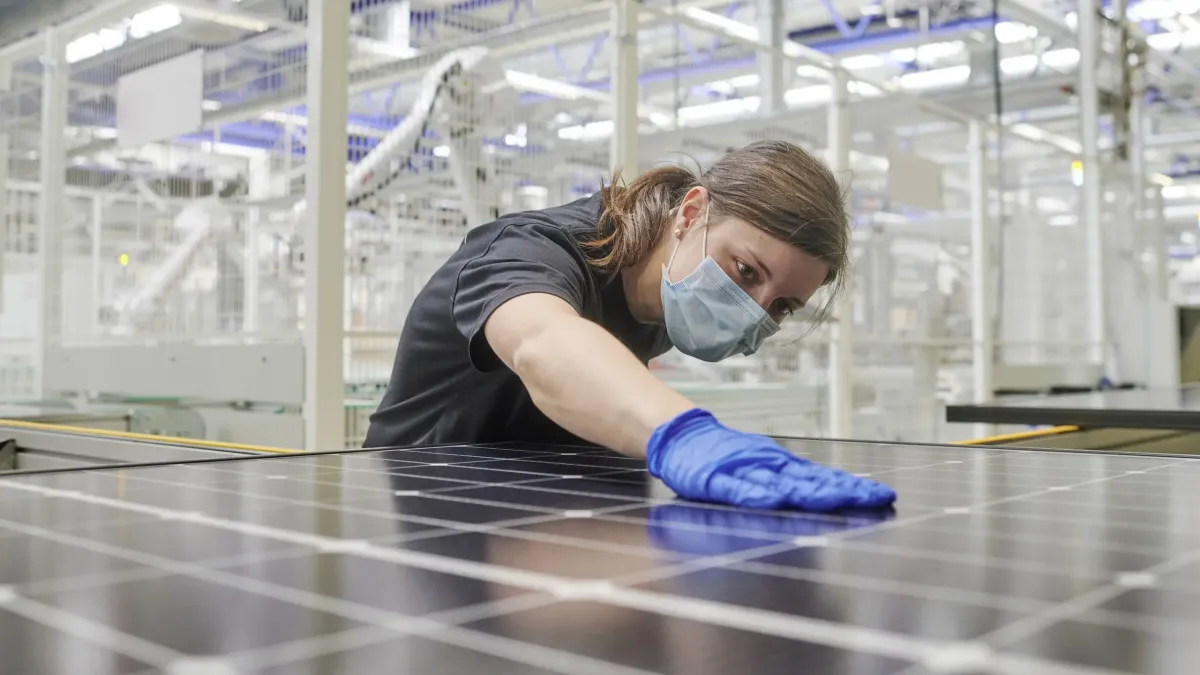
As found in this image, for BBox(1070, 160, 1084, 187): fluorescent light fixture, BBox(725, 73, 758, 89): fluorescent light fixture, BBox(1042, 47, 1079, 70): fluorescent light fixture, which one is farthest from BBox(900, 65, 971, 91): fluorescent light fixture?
BBox(725, 73, 758, 89): fluorescent light fixture

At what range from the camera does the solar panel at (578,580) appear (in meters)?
0.49

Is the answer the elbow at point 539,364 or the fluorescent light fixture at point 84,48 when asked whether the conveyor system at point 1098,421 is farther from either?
the fluorescent light fixture at point 84,48

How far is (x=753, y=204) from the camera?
156cm

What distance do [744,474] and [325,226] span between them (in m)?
2.03

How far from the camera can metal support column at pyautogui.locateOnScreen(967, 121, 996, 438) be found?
233 inches

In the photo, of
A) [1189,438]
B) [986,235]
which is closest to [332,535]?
[1189,438]

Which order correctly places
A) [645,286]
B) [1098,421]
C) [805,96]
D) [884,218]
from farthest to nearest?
[805,96] < [884,218] < [1098,421] < [645,286]

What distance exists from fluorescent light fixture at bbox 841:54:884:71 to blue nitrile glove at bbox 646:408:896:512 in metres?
7.29

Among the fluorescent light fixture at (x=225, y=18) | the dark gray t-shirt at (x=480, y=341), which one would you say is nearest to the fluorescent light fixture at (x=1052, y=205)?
the fluorescent light fixture at (x=225, y=18)

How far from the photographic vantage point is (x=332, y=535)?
2.60 ft

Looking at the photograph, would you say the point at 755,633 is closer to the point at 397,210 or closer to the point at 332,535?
the point at 332,535

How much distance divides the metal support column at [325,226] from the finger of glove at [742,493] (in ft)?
6.41

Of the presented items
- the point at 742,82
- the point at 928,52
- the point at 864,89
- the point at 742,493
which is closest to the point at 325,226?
the point at 742,493

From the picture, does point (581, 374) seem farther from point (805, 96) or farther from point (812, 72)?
point (805, 96)
